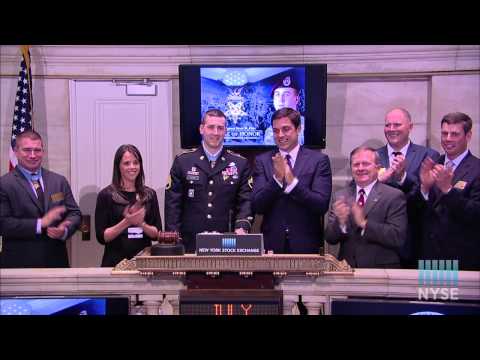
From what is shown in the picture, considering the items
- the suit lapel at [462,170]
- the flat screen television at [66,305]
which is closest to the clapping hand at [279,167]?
the suit lapel at [462,170]

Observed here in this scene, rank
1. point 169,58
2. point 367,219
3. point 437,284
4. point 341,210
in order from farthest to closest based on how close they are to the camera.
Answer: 1. point 169,58
2. point 341,210
3. point 367,219
4. point 437,284

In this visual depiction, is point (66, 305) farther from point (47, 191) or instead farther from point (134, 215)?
point (47, 191)

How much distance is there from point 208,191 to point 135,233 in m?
0.61

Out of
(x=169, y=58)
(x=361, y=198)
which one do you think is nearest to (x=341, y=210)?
(x=361, y=198)

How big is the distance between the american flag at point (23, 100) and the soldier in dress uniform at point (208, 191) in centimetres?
127

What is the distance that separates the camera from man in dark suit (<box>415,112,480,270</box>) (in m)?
3.90

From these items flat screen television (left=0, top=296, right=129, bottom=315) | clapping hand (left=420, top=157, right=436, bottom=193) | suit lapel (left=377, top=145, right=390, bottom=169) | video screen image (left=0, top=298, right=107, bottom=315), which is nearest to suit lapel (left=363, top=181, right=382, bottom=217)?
suit lapel (left=377, top=145, right=390, bottom=169)

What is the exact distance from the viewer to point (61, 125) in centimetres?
437

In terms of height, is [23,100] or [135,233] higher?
[23,100]

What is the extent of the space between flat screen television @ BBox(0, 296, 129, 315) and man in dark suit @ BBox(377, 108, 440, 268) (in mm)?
1998

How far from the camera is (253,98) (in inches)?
168

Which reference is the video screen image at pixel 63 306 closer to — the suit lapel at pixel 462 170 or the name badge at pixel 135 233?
the name badge at pixel 135 233

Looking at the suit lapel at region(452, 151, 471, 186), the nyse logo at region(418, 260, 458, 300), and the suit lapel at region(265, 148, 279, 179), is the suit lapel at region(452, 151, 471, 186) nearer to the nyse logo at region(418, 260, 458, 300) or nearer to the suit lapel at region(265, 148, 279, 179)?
the nyse logo at region(418, 260, 458, 300)

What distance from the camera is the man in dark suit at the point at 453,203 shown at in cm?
390
